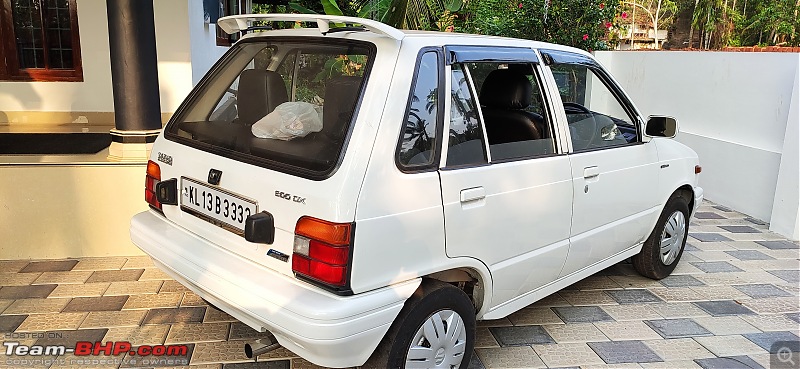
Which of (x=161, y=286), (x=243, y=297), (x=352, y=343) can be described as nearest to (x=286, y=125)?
(x=243, y=297)

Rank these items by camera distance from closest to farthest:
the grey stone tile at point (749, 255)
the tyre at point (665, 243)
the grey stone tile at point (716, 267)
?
the tyre at point (665, 243) → the grey stone tile at point (716, 267) → the grey stone tile at point (749, 255)

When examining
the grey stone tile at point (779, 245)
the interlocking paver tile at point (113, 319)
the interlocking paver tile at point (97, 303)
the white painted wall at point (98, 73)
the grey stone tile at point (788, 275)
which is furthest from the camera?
the white painted wall at point (98, 73)

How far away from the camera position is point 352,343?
2.40m

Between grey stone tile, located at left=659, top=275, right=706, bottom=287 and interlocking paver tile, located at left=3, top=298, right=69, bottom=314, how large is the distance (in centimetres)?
444

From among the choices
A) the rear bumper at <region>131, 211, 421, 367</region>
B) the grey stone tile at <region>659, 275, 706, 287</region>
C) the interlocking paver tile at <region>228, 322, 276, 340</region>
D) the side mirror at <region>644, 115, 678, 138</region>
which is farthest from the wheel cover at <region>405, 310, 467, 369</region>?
the grey stone tile at <region>659, 275, 706, 287</region>

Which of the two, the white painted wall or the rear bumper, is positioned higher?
the white painted wall

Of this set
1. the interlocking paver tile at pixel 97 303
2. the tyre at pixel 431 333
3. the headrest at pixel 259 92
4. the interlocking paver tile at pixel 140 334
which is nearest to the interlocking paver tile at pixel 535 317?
the tyre at pixel 431 333

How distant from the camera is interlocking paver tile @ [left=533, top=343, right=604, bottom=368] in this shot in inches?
135

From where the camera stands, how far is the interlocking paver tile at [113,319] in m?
3.65

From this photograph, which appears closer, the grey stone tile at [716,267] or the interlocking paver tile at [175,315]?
the interlocking paver tile at [175,315]

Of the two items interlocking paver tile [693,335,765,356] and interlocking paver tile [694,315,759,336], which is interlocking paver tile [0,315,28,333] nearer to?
interlocking paver tile [693,335,765,356]

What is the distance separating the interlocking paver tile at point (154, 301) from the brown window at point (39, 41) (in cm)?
584

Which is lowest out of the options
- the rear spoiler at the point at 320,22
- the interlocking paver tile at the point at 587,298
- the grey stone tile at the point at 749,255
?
the grey stone tile at the point at 749,255

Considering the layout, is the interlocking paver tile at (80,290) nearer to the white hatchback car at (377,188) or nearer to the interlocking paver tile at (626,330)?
the white hatchback car at (377,188)
